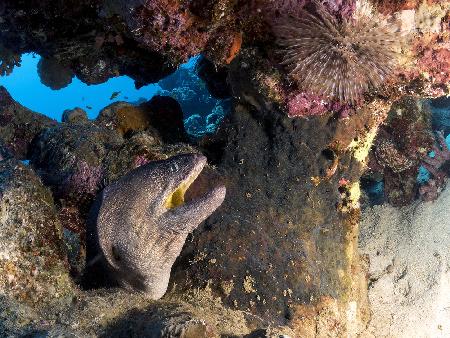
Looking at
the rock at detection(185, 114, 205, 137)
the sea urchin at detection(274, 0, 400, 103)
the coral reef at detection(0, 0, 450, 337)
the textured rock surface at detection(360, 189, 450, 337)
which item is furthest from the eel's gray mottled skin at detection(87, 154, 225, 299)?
the rock at detection(185, 114, 205, 137)

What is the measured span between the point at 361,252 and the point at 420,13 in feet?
12.9

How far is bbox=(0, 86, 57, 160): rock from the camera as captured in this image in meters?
5.43

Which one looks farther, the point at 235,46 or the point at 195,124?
the point at 195,124

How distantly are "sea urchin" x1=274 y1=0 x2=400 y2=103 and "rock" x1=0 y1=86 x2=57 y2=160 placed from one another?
3.74m

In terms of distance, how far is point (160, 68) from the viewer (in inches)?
245

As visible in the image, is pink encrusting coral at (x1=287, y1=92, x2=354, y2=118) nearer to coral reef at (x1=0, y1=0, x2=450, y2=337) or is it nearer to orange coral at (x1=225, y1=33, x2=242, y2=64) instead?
coral reef at (x1=0, y1=0, x2=450, y2=337)

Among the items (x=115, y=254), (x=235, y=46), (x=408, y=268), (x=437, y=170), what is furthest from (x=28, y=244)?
(x=437, y=170)

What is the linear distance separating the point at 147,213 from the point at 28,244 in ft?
2.95

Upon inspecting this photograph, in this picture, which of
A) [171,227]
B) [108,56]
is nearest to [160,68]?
[108,56]

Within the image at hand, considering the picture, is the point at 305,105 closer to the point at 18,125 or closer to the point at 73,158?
the point at 73,158

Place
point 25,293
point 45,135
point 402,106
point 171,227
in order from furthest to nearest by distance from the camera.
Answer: point 402,106
point 45,135
point 171,227
point 25,293

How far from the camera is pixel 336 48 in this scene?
10.9ft

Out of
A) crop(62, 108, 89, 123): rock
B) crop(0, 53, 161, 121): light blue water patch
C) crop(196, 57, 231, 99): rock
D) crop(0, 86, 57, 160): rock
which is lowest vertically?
crop(0, 86, 57, 160): rock

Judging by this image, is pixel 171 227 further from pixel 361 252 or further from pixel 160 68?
pixel 361 252
